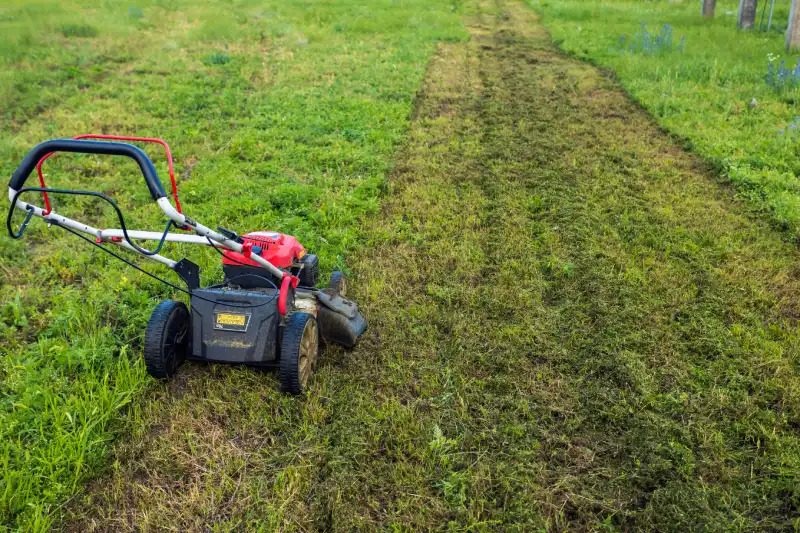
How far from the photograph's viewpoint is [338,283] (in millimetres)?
5367

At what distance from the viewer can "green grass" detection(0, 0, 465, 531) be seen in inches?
162

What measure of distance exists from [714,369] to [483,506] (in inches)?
92.8

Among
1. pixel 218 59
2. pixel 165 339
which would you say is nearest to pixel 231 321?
pixel 165 339

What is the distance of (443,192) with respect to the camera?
301 inches

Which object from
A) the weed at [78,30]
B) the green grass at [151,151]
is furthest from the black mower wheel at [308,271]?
the weed at [78,30]

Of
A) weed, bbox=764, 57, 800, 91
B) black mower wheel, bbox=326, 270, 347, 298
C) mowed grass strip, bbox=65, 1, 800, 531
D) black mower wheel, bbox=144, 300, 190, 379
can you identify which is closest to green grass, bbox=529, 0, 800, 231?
weed, bbox=764, 57, 800, 91

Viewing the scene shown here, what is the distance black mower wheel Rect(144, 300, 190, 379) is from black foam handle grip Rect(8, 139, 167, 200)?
4.70ft

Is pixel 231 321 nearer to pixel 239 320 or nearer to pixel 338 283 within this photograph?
pixel 239 320

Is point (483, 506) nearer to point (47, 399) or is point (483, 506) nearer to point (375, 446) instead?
point (375, 446)

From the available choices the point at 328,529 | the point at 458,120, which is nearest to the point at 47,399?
the point at 328,529

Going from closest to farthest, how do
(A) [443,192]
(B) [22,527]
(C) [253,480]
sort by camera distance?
(B) [22,527]
(C) [253,480]
(A) [443,192]

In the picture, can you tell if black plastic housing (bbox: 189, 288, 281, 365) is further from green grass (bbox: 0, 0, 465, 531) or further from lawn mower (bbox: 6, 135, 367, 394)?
green grass (bbox: 0, 0, 465, 531)

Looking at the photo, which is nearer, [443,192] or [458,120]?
[443,192]

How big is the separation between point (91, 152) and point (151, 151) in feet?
22.3
